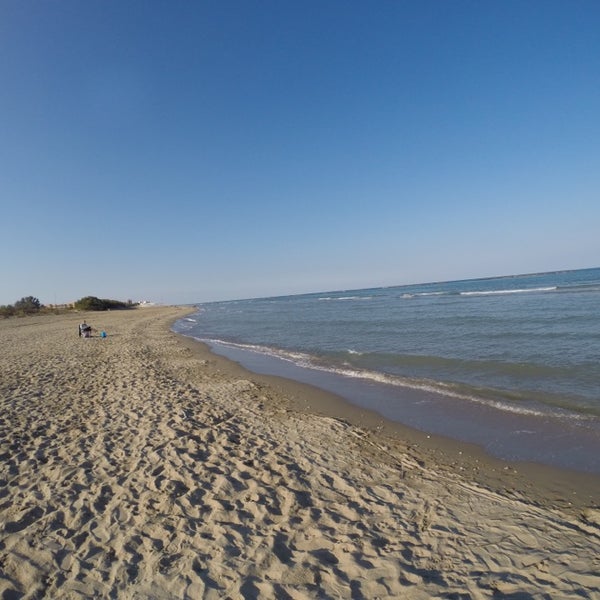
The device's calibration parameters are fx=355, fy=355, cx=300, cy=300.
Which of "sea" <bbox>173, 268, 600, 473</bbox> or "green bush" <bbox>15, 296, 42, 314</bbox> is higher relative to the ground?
"green bush" <bbox>15, 296, 42, 314</bbox>

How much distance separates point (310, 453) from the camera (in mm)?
6156

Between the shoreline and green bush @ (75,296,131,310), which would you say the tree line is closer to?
green bush @ (75,296,131,310)

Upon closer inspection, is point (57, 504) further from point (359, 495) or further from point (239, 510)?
point (359, 495)

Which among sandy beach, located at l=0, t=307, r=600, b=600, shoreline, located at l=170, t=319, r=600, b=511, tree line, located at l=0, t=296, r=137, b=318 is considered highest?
tree line, located at l=0, t=296, r=137, b=318

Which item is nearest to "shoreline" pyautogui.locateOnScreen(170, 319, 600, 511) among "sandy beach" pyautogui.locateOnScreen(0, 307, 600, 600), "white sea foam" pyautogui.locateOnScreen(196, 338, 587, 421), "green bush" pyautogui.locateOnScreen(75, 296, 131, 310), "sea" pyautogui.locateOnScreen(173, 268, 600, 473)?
"sandy beach" pyautogui.locateOnScreen(0, 307, 600, 600)

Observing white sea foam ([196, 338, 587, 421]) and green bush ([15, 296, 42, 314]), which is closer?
white sea foam ([196, 338, 587, 421])

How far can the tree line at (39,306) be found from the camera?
56431 mm

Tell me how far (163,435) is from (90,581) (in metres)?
3.39

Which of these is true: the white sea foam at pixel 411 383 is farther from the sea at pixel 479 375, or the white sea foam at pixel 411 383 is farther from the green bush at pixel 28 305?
the green bush at pixel 28 305

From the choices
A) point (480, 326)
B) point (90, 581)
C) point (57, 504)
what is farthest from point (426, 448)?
point (480, 326)

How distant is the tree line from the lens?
56.4m

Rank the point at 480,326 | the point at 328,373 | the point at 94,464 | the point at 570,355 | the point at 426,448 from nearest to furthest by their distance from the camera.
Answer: the point at 94,464 → the point at 426,448 → the point at 570,355 → the point at 328,373 → the point at 480,326

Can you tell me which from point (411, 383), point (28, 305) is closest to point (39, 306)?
point (28, 305)

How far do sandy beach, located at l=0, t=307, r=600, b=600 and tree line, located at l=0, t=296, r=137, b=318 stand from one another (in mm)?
62389
